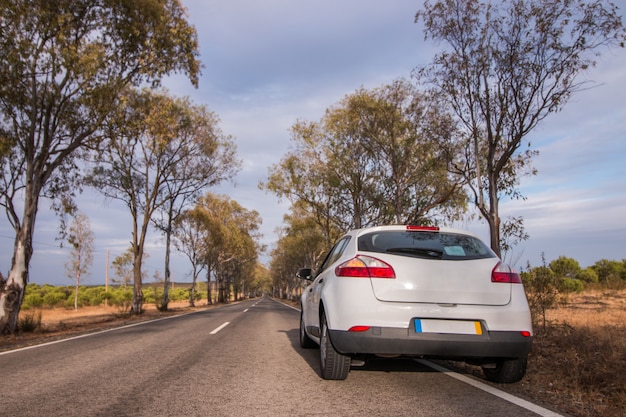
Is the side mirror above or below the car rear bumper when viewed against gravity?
above

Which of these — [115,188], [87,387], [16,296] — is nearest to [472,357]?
[87,387]

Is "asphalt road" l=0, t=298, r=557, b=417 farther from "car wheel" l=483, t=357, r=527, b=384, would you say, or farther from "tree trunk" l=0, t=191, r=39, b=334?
"tree trunk" l=0, t=191, r=39, b=334

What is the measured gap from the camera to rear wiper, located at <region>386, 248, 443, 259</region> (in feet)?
14.5

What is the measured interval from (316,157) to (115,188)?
11.4 metres

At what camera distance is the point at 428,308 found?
13.6 feet

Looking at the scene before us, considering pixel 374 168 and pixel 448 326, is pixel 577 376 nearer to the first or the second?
pixel 448 326

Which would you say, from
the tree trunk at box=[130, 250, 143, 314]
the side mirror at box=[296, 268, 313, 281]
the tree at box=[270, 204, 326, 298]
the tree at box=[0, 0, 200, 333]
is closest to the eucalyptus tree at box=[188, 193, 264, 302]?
the tree at box=[270, 204, 326, 298]

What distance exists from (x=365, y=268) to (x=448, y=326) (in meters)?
0.94

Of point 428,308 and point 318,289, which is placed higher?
point 318,289

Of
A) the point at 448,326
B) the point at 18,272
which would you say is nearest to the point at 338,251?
the point at 448,326

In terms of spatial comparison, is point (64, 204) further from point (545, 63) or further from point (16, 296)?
point (545, 63)

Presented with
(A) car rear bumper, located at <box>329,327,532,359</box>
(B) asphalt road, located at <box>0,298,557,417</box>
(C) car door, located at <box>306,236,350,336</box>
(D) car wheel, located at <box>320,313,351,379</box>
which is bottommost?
(B) asphalt road, located at <box>0,298,557,417</box>

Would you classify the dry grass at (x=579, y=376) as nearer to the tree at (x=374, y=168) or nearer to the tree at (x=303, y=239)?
the tree at (x=374, y=168)

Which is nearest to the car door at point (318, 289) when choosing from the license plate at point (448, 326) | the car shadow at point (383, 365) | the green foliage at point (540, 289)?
the car shadow at point (383, 365)
